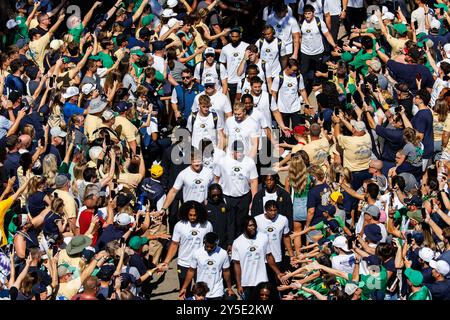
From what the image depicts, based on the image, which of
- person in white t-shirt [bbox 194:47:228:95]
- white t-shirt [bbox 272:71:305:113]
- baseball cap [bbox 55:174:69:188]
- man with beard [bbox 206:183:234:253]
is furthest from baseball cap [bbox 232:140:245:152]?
baseball cap [bbox 55:174:69:188]

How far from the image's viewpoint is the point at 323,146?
1888 centimetres

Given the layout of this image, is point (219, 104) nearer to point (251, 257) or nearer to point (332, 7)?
point (251, 257)

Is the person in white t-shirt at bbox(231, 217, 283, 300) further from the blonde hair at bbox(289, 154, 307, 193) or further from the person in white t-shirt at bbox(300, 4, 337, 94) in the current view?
the person in white t-shirt at bbox(300, 4, 337, 94)

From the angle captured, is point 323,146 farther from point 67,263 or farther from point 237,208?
point 67,263

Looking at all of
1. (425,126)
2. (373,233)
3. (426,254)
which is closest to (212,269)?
(373,233)

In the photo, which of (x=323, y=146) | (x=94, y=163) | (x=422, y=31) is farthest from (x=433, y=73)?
(x=94, y=163)

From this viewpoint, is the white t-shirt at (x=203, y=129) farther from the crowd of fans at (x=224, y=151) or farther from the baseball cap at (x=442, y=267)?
the baseball cap at (x=442, y=267)

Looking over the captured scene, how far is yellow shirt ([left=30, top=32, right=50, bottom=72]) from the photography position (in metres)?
22.6

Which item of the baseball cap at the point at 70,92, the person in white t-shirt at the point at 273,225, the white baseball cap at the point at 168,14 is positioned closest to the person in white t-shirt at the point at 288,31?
the white baseball cap at the point at 168,14

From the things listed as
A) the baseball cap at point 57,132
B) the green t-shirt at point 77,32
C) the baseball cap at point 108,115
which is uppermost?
the baseball cap at point 108,115

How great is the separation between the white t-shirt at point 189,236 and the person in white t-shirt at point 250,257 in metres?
0.44

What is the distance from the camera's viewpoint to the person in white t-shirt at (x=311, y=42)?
882 inches

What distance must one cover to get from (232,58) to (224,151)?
3.02m

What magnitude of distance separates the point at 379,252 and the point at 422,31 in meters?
7.98
